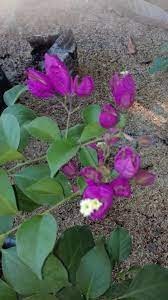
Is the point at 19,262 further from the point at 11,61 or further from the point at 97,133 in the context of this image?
the point at 11,61

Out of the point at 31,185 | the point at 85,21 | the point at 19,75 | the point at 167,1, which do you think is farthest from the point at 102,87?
the point at 31,185

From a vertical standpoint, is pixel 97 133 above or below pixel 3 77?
above

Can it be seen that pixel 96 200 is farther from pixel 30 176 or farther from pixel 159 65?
pixel 159 65

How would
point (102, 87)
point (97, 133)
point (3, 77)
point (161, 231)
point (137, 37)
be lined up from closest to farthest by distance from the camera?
point (97, 133)
point (161, 231)
point (3, 77)
point (102, 87)
point (137, 37)

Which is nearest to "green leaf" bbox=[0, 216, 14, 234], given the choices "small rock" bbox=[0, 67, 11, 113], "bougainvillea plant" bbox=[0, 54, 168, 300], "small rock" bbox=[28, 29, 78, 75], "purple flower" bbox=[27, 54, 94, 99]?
"bougainvillea plant" bbox=[0, 54, 168, 300]

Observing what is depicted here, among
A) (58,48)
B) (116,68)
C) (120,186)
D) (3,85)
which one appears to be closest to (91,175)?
(120,186)

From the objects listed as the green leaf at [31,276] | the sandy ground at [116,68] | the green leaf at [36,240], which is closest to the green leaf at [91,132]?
the green leaf at [36,240]

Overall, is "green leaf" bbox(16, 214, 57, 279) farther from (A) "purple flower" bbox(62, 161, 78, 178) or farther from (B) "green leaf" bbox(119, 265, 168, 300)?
(B) "green leaf" bbox(119, 265, 168, 300)
